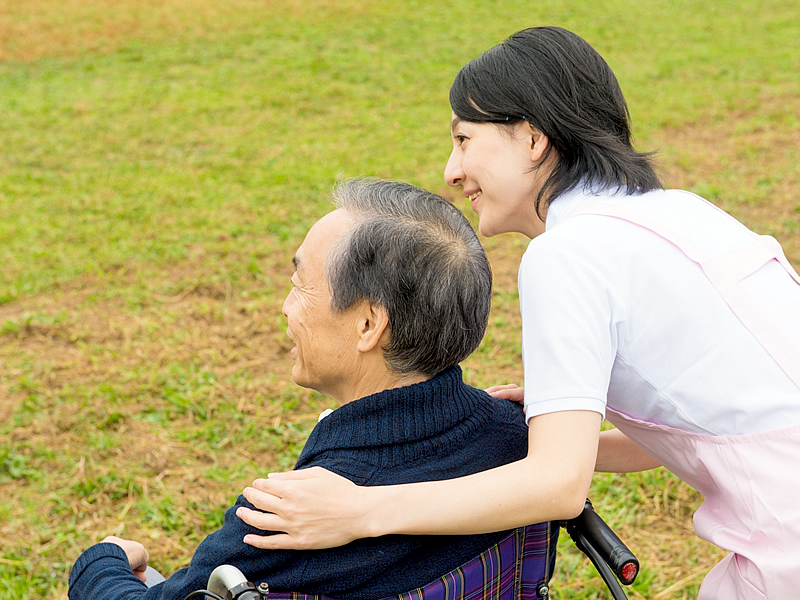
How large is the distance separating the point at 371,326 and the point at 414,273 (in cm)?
16

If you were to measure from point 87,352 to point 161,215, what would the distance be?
2.19 m

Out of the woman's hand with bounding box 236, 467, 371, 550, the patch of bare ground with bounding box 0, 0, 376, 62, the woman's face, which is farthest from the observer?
the patch of bare ground with bounding box 0, 0, 376, 62

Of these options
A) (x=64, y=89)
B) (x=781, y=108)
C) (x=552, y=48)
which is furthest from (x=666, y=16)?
(x=552, y=48)

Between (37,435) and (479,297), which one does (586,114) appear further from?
(37,435)

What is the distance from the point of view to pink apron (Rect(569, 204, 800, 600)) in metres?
1.50

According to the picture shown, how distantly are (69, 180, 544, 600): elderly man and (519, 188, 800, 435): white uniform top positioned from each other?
202 mm

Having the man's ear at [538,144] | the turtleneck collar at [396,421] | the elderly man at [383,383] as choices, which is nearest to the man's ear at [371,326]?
the elderly man at [383,383]

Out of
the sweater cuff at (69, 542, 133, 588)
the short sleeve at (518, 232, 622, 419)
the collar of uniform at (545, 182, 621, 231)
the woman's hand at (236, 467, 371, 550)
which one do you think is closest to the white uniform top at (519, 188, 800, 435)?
the short sleeve at (518, 232, 622, 419)

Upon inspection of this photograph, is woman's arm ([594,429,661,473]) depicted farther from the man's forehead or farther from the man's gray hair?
the man's forehead

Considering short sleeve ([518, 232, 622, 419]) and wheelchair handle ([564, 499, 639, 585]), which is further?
wheelchair handle ([564, 499, 639, 585])

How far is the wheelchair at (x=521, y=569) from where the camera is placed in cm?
156

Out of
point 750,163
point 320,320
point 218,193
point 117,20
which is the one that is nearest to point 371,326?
point 320,320

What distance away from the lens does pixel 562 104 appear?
182cm

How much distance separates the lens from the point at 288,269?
561 centimetres
